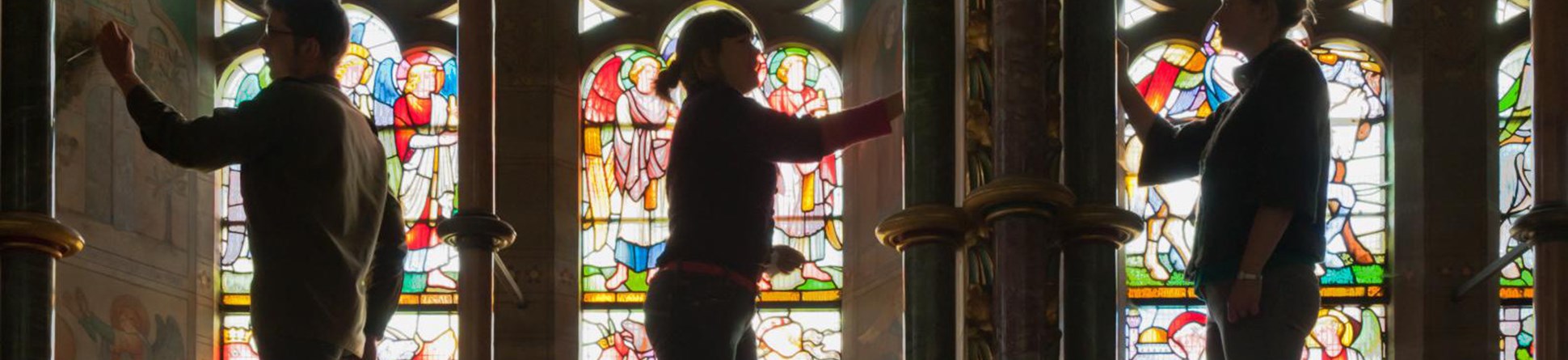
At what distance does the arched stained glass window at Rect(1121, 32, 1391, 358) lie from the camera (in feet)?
55.3

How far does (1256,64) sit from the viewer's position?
28.3 ft

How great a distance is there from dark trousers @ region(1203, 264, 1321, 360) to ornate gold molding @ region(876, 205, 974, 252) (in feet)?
2.32

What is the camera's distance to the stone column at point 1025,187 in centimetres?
840

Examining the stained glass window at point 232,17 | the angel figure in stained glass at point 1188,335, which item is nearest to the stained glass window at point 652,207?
the angel figure in stained glass at point 1188,335

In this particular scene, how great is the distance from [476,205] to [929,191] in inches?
132

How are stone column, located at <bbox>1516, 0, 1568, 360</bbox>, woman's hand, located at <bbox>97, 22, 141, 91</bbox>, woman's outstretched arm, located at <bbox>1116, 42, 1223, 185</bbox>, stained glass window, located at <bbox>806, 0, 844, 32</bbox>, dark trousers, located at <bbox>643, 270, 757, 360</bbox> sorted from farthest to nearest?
stained glass window, located at <bbox>806, 0, 844, 32</bbox>, stone column, located at <bbox>1516, 0, 1568, 360</bbox>, woman's outstretched arm, located at <bbox>1116, 42, 1223, 185</bbox>, woman's hand, located at <bbox>97, 22, 141, 91</bbox>, dark trousers, located at <bbox>643, 270, 757, 360</bbox>

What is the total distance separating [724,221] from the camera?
8594mm

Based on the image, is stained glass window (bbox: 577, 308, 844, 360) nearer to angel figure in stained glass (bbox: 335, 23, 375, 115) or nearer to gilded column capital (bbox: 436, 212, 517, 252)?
angel figure in stained glass (bbox: 335, 23, 375, 115)

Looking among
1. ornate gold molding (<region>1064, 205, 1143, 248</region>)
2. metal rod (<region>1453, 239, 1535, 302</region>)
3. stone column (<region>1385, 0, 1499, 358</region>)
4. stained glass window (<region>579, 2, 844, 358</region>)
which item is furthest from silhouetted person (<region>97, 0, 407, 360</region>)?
stone column (<region>1385, 0, 1499, 358</region>)

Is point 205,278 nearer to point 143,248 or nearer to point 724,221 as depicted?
point 143,248

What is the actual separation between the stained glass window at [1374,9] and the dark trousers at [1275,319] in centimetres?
904

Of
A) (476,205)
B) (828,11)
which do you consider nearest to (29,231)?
(476,205)

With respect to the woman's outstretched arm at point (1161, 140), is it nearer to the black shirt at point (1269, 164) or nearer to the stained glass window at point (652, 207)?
the black shirt at point (1269, 164)

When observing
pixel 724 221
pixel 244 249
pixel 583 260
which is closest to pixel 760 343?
pixel 583 260
